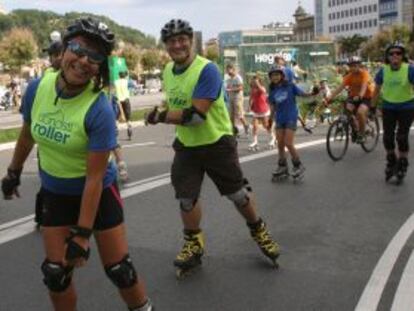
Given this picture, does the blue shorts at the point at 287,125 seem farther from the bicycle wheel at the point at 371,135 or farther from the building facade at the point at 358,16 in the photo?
the building facade at the point at 358,16

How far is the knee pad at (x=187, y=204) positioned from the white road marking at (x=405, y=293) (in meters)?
1.62

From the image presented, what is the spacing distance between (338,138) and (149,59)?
8051 cm

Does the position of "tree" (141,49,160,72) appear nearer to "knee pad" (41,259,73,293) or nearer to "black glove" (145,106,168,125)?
"black glove" (145,106,168,125)

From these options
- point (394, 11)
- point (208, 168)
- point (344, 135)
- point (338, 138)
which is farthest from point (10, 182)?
point (394, 11)

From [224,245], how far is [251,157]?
6.81 meters

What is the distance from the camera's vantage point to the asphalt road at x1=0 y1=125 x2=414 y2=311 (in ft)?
17.0

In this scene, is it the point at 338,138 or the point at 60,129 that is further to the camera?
the point at 338,138

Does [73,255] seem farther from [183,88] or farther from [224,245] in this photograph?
[224,245]

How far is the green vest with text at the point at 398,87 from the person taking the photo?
9.76 m

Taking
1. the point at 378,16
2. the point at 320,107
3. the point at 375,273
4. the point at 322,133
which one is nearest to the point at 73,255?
the point at 375,273

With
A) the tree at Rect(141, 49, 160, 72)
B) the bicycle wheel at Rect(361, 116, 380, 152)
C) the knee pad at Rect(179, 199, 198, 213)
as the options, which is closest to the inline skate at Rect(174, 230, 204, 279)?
the knee pad at Rect(179, 199, 198, 213)

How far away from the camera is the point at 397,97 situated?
9773mm

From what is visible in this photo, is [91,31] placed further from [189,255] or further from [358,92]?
[358,92]

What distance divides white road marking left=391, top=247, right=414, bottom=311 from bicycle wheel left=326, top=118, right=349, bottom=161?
7.05m
